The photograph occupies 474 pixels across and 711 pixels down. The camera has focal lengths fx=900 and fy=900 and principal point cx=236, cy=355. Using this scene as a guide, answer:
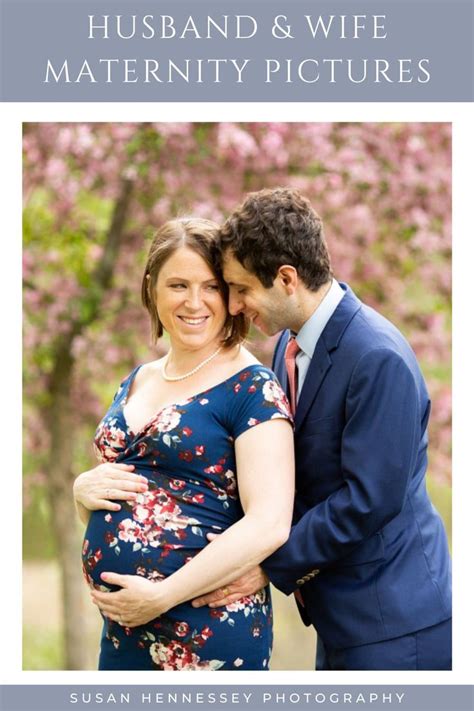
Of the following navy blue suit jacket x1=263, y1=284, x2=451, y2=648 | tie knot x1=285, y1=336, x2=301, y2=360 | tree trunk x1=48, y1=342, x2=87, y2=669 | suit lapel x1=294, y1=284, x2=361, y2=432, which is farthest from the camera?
tree trunk x1=48, y1=342, x2=87, y2=669

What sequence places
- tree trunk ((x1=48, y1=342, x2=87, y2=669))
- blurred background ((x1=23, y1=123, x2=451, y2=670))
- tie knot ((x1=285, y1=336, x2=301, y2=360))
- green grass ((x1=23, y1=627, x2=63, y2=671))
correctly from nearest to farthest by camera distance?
tie knot ((x1=285, y1=336, x2=301, y2=360)) → blurred background ((x1=23, y1=123, x2=451, y2=670)) → tree trunk ((x1=48, y1=342, x2=87, y2=669)) → green grass ((x1=23, y1=627, x2=63, y2=671))

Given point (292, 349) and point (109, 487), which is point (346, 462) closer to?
point (292, 349)

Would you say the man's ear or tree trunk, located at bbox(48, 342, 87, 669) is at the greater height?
the man's ear

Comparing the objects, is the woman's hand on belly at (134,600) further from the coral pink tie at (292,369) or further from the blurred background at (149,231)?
the blurred background at (149,231)

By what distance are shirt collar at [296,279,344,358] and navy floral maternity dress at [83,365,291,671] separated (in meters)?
0.17

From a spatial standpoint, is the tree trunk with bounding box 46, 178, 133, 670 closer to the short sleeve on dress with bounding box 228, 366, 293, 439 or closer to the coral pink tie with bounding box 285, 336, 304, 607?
the coral pink tie with bounding box 285, 336, 304, 607

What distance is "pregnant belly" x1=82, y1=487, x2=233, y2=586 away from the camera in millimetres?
2764

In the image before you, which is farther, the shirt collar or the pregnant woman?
the shirt collar

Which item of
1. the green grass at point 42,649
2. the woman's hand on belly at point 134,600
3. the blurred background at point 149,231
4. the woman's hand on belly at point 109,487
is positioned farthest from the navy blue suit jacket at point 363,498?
the green grass at point 42,649

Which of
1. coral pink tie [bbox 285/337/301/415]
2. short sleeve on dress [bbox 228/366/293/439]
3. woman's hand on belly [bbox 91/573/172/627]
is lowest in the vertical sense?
woman's hand on belly [bbox 91/573/172/627]

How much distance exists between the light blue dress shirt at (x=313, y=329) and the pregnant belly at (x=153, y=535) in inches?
20.7

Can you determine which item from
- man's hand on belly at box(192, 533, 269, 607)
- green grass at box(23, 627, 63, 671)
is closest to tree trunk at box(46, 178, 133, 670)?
→ green grass at box(23, 627, 63, 671)

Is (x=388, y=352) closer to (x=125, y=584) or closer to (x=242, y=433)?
(x=242, y=433)
